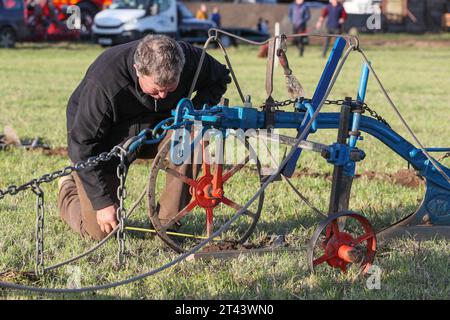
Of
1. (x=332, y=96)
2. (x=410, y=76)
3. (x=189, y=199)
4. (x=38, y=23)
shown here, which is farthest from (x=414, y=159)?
(x=38, y=23)

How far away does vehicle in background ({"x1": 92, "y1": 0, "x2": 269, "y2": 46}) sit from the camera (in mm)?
27516

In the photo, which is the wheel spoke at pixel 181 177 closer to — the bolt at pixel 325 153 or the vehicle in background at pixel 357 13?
the bolt at pixel 325 153

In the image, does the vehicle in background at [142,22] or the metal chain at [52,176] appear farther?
the vehicle in background at [142,22]

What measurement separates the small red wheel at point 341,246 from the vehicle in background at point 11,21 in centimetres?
2337

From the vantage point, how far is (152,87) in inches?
181

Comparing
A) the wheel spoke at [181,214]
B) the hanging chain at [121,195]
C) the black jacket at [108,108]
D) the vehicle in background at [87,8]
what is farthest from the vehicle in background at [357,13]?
the hanging chain at [121,195]

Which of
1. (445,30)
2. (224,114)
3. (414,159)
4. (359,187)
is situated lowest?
(445,30)

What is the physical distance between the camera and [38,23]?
29.3m

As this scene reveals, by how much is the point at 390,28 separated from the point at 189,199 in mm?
39223

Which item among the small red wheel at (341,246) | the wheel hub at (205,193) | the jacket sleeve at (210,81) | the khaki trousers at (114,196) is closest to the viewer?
the small red wheel at (341,246)

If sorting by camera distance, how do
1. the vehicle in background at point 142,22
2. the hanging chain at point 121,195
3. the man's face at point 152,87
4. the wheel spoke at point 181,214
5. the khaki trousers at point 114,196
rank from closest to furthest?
the hanging chain at point 121,195 < the man's face at point 152,87 < the wheel spoke at point 181,214 < the khaki trousers at point 114,196 < the vehicle in background at point 142,22

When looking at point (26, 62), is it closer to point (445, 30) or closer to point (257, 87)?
point (257, 87)

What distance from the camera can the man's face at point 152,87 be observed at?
455 centimetres

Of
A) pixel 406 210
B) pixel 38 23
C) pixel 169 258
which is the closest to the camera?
pixel 169 258
